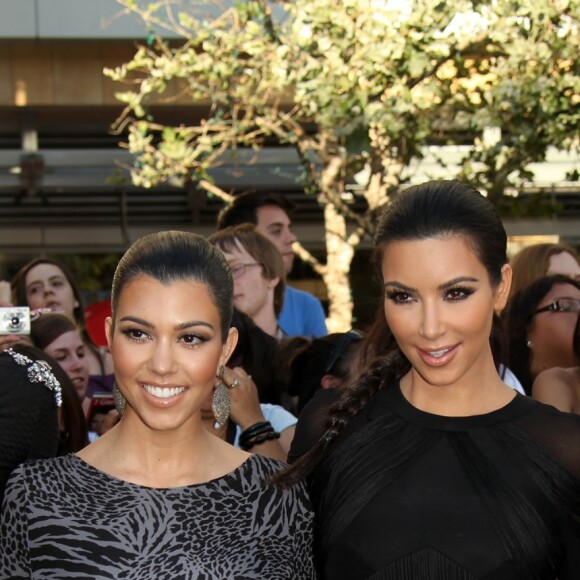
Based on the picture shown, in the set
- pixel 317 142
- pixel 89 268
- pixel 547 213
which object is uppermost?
pixel 317 142

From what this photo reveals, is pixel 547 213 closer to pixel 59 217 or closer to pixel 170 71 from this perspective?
pixel 170 71

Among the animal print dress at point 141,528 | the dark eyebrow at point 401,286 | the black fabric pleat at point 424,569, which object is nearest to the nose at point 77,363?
the animal print dress at point 141,528

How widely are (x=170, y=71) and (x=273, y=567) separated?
20.4 ft

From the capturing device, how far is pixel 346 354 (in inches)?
179

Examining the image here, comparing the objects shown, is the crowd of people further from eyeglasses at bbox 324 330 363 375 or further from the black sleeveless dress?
eyeglasses at bbox 324 330 363 375

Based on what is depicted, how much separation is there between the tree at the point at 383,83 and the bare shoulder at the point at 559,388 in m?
2.92

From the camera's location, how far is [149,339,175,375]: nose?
2795 mm

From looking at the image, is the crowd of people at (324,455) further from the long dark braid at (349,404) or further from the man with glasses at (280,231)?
the man with glasses at (280,231)

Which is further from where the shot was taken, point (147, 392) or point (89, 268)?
point (89, 268)

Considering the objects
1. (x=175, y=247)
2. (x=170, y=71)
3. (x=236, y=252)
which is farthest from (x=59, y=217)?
(x=175, y=247)

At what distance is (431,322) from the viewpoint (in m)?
2.89

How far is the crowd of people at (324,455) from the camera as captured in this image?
276 centimetres

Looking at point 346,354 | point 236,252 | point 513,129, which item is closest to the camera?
point 346,354

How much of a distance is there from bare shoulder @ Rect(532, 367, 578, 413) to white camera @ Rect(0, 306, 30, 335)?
77.5 inches
